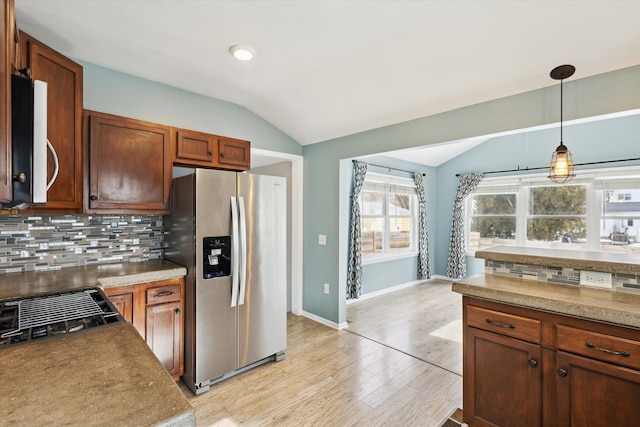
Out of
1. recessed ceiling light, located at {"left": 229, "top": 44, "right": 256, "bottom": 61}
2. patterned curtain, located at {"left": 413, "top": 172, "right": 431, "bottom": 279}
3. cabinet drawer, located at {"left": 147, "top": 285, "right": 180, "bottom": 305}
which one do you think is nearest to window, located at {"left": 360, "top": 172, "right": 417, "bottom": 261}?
patterned curtain, located at {"left": 413, "top": 172, "right": 431, "bottom": 279}

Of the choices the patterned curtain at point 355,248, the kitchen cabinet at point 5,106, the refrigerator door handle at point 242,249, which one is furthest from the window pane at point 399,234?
the kitchen cabinet at point 5,106

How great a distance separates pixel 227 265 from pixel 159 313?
23.4 inches

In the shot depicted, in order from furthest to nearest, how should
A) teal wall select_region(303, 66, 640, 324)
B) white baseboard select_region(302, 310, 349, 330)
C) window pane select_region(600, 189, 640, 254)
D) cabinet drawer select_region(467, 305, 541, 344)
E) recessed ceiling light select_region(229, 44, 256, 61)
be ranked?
window pane select_region(600, 189, 640, 254) → white baseboard select_region(302, 310, 349, 330) → recessed ceiling light select_region(229, 44, 256, 61) → teal wall select_region(303, 66, 640, 324) → cabinet drawer select_region(467, 305, 541, 344)

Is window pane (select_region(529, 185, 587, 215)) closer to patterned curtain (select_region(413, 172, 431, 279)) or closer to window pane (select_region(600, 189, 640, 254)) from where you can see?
window pane (select_region(600, 189, 640, 254))

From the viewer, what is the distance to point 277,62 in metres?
2.46

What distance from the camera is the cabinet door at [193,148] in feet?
8.72

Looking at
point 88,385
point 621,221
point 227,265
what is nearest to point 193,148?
point 227,265

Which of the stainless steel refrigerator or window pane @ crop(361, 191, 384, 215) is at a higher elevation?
window pane @ crop(361, 191, 384, 215)

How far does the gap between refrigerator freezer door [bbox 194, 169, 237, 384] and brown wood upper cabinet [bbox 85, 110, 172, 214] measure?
17.9 inches

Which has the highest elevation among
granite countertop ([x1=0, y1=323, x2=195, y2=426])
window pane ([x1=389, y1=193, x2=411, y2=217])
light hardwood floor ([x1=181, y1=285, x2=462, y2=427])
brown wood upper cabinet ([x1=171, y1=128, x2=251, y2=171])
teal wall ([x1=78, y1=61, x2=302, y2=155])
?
teal wall ([x1=78, y1=61, x2=302, y2=155])

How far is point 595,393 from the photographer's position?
4.90 feet

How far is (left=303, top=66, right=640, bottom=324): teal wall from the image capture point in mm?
2090

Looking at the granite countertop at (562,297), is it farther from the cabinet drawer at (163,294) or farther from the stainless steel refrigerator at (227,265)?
the cabinet drawer at (163,294)

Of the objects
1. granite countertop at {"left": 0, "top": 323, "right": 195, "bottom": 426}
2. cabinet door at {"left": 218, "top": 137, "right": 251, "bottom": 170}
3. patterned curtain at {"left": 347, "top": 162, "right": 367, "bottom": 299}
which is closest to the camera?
granite countertop at {"left": 0, "top": 323, "right": 195, "bottom": 426}
